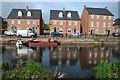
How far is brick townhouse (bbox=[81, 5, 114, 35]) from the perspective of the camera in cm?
6831

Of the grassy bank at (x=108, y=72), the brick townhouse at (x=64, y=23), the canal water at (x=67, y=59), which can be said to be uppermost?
the brick townhouse at (x=64, y=23)

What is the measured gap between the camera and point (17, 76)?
44.7 feet

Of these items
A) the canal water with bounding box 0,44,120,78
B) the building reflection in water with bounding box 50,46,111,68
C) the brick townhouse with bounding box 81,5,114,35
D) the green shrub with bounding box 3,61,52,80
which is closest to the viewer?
the green shrub with bounding box 3,61,52,80

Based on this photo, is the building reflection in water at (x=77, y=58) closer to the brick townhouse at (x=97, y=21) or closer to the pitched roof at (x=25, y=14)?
the pitched roof at (x=25, y=14)

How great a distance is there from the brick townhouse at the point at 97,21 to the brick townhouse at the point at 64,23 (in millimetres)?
3785

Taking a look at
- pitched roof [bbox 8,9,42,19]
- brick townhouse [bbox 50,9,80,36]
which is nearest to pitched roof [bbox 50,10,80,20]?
brick townhouse [bbox 50,9,80,36]

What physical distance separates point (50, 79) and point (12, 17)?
5416cm

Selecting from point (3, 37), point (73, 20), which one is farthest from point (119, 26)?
point (3, 37)

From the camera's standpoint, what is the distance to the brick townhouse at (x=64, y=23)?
66.6 metres

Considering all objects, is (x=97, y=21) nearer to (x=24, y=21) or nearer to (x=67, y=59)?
(x=24, y=21)

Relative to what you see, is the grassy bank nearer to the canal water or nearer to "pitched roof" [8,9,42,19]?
the canal water

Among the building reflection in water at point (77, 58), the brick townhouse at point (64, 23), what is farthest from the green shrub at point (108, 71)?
the brick townhouse at point (64, 23)

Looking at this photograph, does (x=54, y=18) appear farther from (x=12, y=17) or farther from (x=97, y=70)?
(x=97, y=70)

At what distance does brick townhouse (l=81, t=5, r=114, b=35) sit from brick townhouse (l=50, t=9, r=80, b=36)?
379cm
